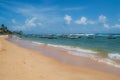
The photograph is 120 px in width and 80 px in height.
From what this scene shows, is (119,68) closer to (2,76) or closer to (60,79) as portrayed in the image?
(60,79)

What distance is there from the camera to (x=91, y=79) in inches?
312

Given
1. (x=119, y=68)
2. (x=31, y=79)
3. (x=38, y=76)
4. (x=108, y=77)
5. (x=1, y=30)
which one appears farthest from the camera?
(x=1, y=30)

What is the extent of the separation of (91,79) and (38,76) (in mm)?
2505

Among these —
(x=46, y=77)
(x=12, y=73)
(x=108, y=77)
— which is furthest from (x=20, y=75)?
(x=108, y=77)

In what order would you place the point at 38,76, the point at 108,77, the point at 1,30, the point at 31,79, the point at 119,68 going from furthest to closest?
the point at 1,30 < the point at 119,68 < the point at 108,77 < the point at 38,76 < the point at 31,79

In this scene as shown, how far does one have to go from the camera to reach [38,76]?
25.7 ft

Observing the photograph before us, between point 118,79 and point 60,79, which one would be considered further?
point 118,79

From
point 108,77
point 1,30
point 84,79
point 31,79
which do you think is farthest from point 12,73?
point 1,30

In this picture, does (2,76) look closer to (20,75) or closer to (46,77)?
(20,75)

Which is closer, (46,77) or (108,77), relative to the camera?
(46,77)

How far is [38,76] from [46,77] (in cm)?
39

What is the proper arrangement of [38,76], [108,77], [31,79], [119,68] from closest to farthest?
[31,79] → [38,76] → [108,77] → [119,68]

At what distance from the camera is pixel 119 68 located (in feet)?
35.8

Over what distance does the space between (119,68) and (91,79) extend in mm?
3817
